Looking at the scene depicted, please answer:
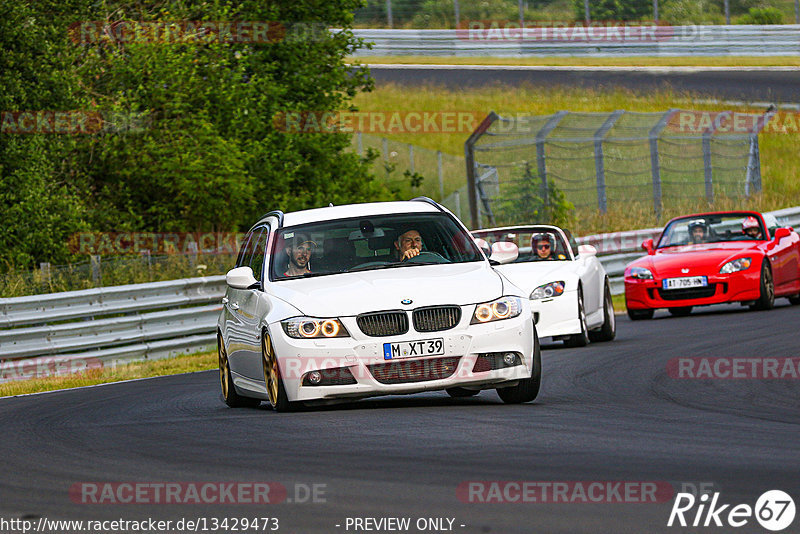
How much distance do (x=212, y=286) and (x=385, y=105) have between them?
24.2 metres

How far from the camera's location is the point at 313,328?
9.28m

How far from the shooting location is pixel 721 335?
15.2 meters

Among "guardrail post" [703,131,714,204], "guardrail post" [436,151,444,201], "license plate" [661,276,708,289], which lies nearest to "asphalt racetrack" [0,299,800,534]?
"license plate" [661,276,708,289]

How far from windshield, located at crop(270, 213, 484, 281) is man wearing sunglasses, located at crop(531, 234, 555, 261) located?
555cm

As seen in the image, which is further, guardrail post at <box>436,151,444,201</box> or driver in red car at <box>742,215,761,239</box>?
guardrail post at <box>436,151,444,201</box>

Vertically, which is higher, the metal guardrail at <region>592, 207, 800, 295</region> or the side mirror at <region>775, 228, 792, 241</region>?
the side mirror at <region>775, 228, 792, 241</region>

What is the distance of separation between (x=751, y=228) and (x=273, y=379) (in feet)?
38.6

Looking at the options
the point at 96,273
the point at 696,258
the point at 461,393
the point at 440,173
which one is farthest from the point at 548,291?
the point at 440,173

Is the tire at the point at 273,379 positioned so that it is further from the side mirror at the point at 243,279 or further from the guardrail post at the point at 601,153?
the guardrail post at the point at 601,153

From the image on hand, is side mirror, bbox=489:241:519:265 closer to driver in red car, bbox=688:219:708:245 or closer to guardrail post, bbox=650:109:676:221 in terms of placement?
driver in red car, bbox=688:219:708:245

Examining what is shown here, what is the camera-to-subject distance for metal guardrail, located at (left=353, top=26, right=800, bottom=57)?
44969 mm

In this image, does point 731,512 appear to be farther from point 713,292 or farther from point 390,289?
point 713,292

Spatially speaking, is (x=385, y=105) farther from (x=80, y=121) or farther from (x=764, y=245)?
(x=764, y=245)

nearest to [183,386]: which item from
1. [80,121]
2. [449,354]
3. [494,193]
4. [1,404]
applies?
[1,404]
